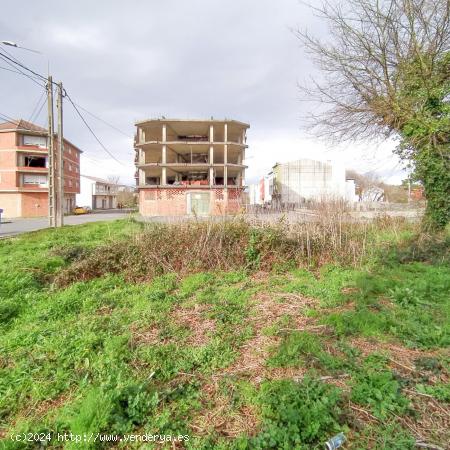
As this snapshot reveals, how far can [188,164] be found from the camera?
28.1 m

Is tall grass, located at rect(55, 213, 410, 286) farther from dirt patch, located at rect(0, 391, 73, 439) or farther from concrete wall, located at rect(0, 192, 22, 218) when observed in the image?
concrete wall, located at rect(0, 192, 22, 218)

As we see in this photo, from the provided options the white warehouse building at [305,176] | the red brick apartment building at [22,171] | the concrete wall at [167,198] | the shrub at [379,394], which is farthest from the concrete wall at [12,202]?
the shrub at [379,394]

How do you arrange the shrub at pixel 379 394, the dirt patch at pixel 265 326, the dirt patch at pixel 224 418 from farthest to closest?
the dirt patch at pixel 265 326 < the shrub at pixel 379 394 < the dirt patch at pixel 224 418

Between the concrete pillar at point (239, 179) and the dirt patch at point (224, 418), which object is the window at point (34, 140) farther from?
the dirt patch at point (224, 418)

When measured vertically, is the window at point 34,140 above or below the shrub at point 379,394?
above

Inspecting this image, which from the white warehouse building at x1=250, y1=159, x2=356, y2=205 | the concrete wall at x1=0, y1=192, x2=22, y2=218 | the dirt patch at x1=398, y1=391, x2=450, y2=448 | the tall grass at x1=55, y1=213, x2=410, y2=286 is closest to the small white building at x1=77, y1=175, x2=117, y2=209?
the concrete wall at x1=0, y1=192, x2=22, y2=218

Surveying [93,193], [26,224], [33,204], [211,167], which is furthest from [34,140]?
[211,167]

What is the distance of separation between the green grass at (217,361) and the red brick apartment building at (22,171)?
37.3 metres

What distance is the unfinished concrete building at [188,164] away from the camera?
27.6m

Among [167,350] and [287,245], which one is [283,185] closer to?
[287,245]

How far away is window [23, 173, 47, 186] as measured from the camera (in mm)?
35375

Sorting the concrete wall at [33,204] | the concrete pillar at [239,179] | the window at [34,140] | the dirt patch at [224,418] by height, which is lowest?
the dirt patch at [224,418]

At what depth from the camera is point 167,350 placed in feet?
9.26

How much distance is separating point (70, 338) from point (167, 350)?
1197mm
